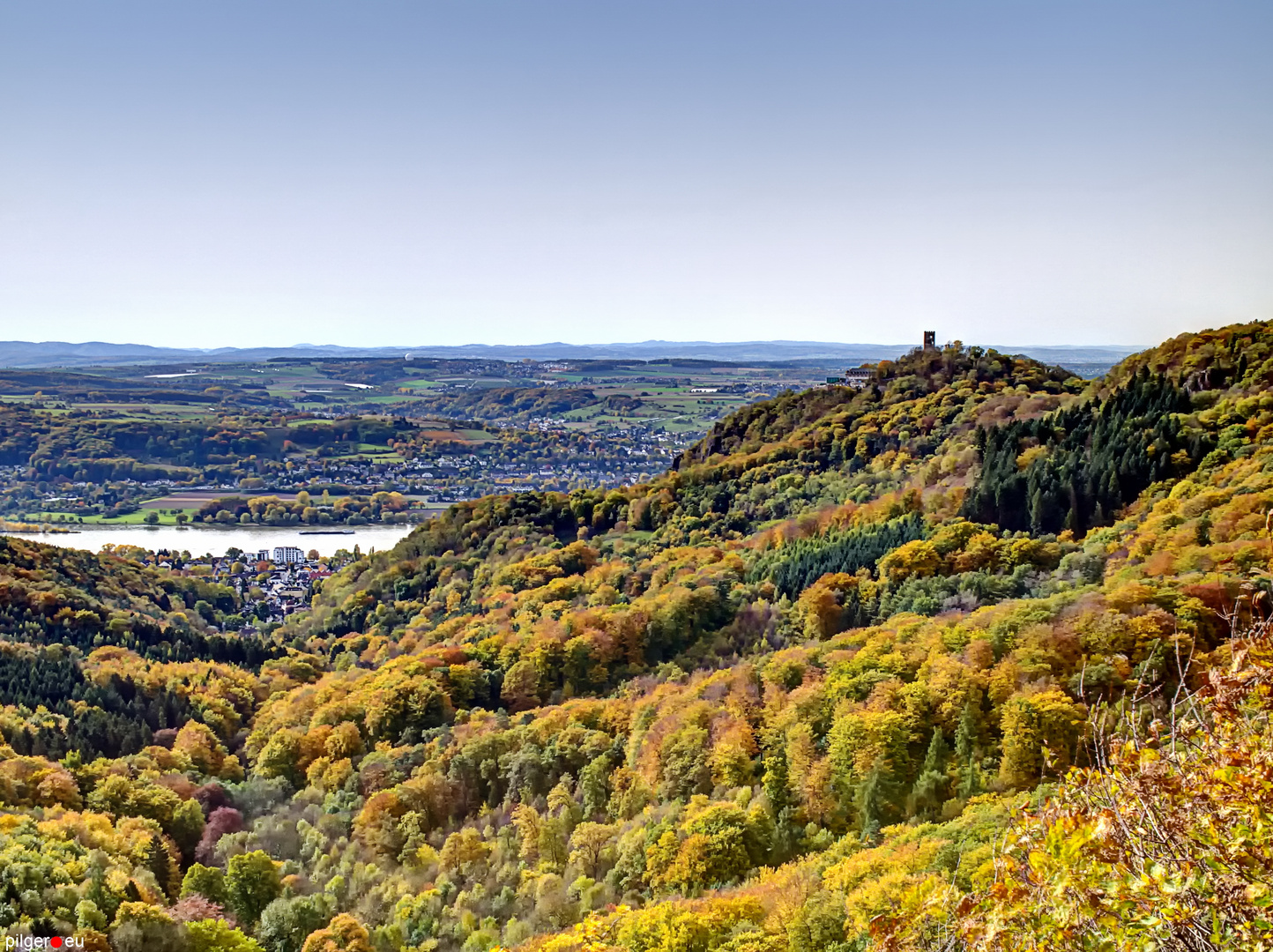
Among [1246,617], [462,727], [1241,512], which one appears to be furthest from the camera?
[462,727]

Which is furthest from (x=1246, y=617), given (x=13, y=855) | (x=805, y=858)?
(x=13, y=855)

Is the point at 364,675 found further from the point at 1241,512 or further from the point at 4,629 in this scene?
the point at 1241,512

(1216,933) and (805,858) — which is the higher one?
(1216,933)

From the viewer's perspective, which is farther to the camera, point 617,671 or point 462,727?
point 617,671

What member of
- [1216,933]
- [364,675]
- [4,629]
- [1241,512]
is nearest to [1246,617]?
[1241,512]

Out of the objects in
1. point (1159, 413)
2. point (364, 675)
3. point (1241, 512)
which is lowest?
point (364, 675)

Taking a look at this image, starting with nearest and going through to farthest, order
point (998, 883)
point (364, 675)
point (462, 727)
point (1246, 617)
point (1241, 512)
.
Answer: point (998, 883) → point (1246, 617) → point (1241, 512) → point (462, 727) → point (364, 675)
